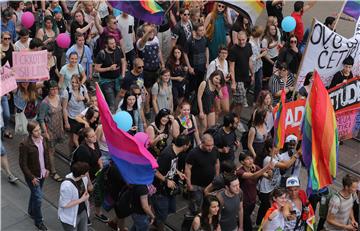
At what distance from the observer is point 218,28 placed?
1213 cm

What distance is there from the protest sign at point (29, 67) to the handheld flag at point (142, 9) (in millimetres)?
1791

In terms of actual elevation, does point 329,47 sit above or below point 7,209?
above

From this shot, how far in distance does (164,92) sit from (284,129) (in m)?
2.31

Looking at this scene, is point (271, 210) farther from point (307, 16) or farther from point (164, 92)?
point (307, 16)

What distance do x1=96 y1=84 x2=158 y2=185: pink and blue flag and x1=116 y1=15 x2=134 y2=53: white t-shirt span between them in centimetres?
412

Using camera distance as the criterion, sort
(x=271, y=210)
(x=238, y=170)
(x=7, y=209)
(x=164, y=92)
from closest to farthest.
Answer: (x=271, y=210), (x=238, y=170), (x=7, y=209), (x=164, y=92)

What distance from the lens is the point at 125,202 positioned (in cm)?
790

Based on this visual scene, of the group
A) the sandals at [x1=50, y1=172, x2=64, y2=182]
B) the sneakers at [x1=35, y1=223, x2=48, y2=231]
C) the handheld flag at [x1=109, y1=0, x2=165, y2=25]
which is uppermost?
the handheld flag at [x1=109, y1=0, x2=165, y2=25]

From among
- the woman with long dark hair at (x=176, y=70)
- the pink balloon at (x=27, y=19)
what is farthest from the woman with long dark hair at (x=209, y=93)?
the pink balloon at (x=27, y=19)

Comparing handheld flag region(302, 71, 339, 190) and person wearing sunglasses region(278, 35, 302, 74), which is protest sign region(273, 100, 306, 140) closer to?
handheld flag region(302, 71, 339, 190)

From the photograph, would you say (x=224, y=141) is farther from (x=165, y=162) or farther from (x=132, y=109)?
(x=132, y=109)

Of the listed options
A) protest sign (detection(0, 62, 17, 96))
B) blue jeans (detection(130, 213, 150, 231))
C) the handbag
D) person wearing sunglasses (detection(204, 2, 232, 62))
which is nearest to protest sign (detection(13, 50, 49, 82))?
protest sign (detection(0, 62, 17, 96))

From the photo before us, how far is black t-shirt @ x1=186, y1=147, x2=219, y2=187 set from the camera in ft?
27.5

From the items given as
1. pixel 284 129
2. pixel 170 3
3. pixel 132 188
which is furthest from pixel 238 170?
pixel 170 3
